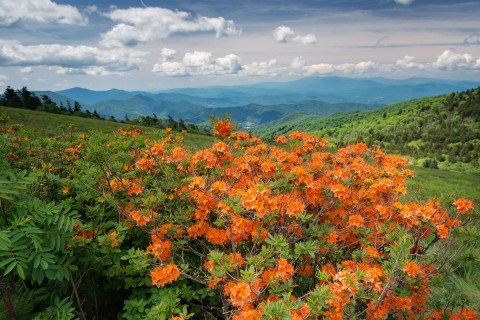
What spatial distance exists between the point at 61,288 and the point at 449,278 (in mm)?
7046

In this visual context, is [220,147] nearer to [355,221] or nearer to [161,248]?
[161,248]

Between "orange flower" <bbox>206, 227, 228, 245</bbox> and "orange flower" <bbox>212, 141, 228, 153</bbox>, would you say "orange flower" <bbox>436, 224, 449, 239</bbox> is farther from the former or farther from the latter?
"orange flower" <bbox>212, 141, 228, 153</bbox>

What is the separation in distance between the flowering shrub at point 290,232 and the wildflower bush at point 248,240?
20 mm

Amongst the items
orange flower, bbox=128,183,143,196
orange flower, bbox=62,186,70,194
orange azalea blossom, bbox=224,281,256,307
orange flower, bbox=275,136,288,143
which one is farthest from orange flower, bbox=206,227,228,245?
orange flower, bbox=275,136,288,143

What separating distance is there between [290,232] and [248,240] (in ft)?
2.21

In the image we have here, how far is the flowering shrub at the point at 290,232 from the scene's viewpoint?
3.03 metres

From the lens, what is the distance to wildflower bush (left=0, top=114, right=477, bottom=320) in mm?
3146

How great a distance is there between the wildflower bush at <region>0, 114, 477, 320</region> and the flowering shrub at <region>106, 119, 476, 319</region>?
0.07 feet

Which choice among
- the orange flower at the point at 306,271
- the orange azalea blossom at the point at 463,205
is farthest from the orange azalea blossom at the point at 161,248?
the orange azalea blossom at the point at 463,205

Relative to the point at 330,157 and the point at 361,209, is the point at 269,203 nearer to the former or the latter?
the point at 361,209

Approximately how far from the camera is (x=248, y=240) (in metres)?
4.58

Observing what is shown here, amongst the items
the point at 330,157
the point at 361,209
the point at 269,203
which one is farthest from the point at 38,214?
the point at 330,157

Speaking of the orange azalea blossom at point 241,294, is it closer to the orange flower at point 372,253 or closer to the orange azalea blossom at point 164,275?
the orange azalea blossom at point 164,275

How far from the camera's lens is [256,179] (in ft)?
15.3
